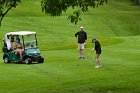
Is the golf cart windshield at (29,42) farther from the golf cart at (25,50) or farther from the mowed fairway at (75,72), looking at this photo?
the mowed fairway at (75,72)

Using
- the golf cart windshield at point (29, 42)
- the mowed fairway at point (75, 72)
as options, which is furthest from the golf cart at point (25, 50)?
the mowed fairway at point (75, 72)

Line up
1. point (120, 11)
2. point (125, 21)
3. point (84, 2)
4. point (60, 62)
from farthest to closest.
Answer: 1. point (120, 11)
2. point (125, 21)
3. point (60, 62)
4. point (84, 2)

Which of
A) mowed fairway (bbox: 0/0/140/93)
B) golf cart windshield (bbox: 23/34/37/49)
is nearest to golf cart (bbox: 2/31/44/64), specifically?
golf cart windshield (bbox: 23/34/37/49)

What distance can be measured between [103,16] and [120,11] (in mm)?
9264

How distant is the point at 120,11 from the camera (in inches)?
2953

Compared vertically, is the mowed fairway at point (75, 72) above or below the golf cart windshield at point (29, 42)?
below

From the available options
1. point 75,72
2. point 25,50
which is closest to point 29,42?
Answer: point 25,50

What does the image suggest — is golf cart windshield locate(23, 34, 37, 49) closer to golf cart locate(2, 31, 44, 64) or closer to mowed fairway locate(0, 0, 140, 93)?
golf cart locate(2, 31, 44, 64)

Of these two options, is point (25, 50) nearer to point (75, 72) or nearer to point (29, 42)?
point (29, 42)

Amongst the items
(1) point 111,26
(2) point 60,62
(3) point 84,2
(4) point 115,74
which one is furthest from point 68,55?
(1) point 111,26

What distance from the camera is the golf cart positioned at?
1053 inches

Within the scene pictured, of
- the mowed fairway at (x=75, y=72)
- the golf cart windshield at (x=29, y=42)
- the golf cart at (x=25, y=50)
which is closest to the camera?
the mowed fairway at (x=75, y=72)

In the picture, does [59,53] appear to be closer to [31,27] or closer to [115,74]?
[115,74]

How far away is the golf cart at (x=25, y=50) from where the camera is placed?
26750 mm
